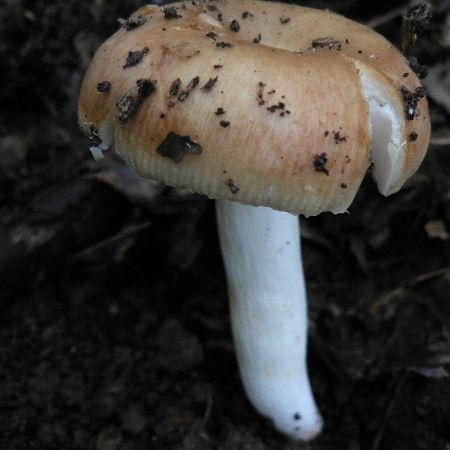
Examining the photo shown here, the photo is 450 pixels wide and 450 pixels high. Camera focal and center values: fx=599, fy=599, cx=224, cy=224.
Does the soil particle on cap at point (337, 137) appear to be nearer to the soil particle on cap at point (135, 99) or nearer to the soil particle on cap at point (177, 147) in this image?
the soil particle on cap at point (177, 147)

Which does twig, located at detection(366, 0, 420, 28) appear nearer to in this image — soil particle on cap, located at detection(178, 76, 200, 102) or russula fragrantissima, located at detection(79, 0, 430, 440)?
russula fragrantissima, located at detection(79, 0, 430, 440)

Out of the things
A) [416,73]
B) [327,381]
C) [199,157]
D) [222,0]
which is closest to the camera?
[199,157]

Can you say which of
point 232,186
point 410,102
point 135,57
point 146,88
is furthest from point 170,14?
point 410,102

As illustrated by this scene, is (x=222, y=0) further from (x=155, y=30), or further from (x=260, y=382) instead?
(x=260, y=382)

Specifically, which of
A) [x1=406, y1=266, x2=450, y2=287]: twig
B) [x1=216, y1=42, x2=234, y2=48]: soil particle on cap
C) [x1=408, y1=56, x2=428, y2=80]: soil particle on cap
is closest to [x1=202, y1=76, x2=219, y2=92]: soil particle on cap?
[x1=216, y1=42, x2=234, y2=48]: soil particle on cap

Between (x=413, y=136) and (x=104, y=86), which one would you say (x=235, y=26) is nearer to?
(x=104, y=86)

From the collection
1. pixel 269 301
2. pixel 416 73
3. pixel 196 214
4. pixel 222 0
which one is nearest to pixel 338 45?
pixel 416 73

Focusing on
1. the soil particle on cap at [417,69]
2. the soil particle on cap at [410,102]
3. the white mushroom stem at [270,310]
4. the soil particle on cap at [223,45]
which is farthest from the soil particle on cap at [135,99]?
the soil particle on cap at [417,69]
